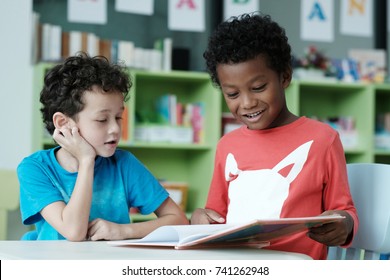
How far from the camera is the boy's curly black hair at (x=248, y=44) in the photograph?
4.94 feet

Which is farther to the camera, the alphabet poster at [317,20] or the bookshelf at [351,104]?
the alphabet poster at [317,20]

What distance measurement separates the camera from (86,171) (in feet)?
4.67

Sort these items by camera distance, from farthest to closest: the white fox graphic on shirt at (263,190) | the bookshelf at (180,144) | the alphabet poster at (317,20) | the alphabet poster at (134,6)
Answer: the alphabet poster at (317,20)
the alphabet poster at (134,6)
the bookshelf at (180,144)
the white fox graphic on shirt at (263,190)

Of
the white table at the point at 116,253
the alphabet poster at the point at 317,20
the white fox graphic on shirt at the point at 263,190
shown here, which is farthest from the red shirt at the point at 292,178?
the alphabet poster at the point at 317,20

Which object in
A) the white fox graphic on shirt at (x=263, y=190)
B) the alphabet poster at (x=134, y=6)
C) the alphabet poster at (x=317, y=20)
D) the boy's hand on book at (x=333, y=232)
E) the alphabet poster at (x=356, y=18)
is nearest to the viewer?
the boy's hand on book at (x=333, y=232)

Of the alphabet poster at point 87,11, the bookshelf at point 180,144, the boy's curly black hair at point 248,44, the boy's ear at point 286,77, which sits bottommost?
the bookshelf at point 180,144

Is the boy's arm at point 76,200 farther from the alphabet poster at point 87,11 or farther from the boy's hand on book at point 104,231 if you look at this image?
the alphabet poster at point 87,11

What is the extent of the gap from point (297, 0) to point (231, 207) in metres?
3.22

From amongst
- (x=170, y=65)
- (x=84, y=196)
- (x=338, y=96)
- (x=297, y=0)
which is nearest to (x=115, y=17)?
(x=170, y=65)

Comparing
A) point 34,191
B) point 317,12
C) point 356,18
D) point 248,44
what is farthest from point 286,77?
point 356,18

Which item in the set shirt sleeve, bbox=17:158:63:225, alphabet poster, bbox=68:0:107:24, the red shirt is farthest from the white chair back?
alphabet poster, bbox=68:0:107:24

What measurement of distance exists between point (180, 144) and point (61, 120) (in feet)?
8.02

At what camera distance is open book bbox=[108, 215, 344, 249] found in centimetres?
102

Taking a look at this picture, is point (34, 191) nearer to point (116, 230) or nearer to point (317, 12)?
point (116, 230)
